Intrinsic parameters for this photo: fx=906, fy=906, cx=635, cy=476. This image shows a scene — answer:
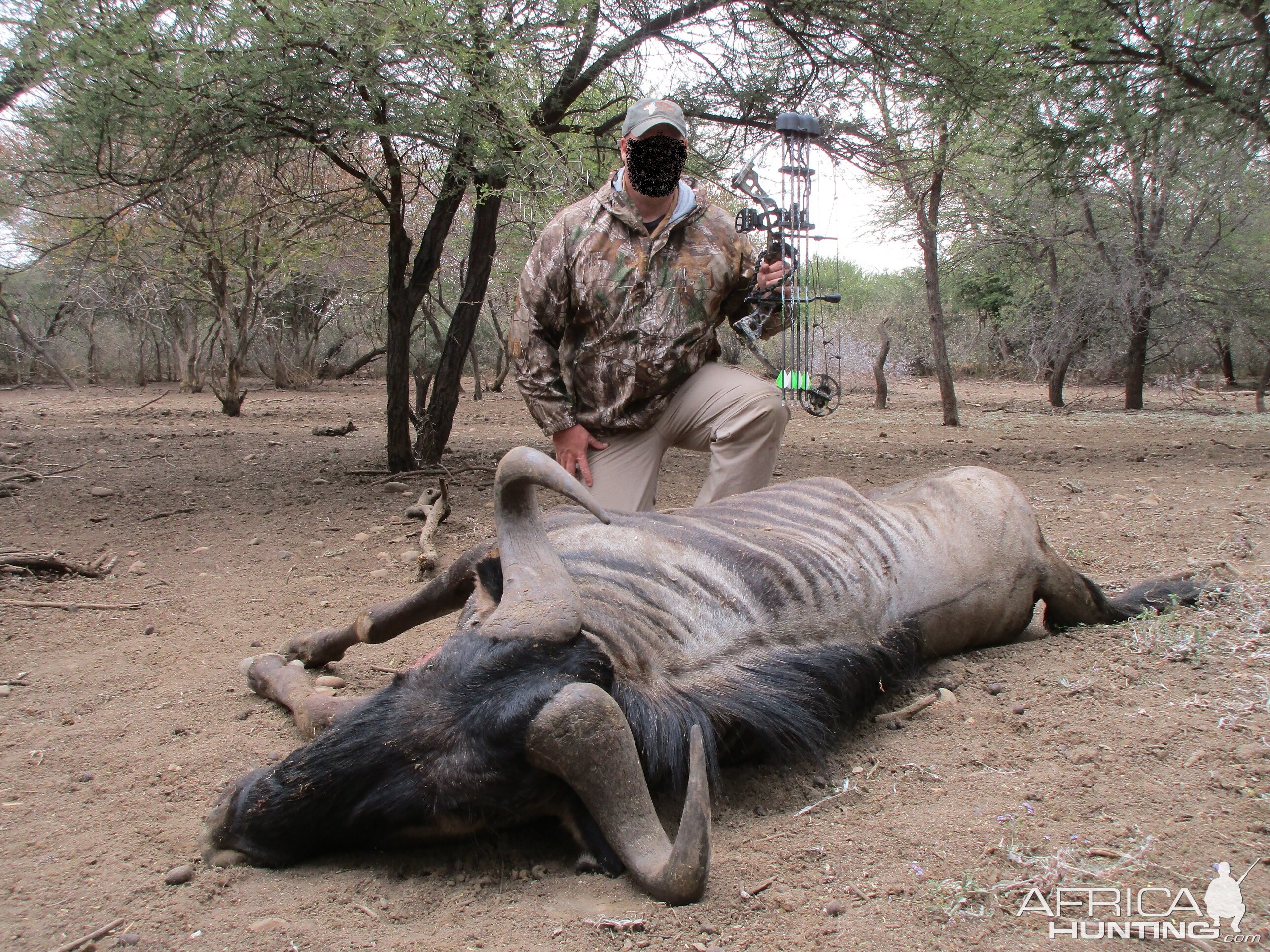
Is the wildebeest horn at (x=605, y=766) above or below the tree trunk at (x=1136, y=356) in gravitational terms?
below

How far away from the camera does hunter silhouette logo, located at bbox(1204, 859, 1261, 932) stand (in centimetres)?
166

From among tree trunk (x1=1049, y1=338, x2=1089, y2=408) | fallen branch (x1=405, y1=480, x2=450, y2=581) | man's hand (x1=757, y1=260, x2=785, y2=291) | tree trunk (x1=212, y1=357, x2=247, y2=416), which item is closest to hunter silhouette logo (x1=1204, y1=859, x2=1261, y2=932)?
man's hand (x1=757, y1=260, x2=785, y2=291)

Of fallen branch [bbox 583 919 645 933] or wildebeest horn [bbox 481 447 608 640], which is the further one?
wildebeest horn [bbox 481 447 608 640]

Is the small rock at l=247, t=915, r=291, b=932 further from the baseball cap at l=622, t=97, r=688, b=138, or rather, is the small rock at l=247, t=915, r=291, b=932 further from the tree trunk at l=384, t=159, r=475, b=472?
the tree trunk at l=384, t=159, r=475, b=472

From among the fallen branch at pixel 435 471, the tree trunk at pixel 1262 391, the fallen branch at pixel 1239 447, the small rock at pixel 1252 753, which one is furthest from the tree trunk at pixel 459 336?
the tree trunk at pixel 1262 391

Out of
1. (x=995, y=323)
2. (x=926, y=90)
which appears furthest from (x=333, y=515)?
(x=995, y=323)

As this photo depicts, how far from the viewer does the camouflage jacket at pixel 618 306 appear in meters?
3.93

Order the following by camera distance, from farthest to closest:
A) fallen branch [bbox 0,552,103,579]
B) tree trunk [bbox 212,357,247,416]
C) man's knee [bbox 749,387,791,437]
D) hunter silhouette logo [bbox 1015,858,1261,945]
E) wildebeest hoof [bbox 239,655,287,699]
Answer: tree trunk [bbox 212,357,247,416] → fallen branch [bbox 0,552,103,579] → man's knee [bbox 749,387,791,437] → wildebeest hoof [bbox 239,655,287,699] → hunter silhouette logo [bbox 1015,858,1261,945]

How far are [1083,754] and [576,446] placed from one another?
2410 millimetres

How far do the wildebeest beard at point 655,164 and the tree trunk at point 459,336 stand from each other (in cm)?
282

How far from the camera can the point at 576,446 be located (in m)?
4.09

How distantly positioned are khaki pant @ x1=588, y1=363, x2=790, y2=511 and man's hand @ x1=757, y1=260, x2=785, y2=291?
41 centimetres

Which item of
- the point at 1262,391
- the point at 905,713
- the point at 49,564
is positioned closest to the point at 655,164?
the point at 905,713

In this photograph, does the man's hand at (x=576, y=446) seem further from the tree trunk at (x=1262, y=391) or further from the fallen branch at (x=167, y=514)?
the tree trunk at (x=1262, y=391)
